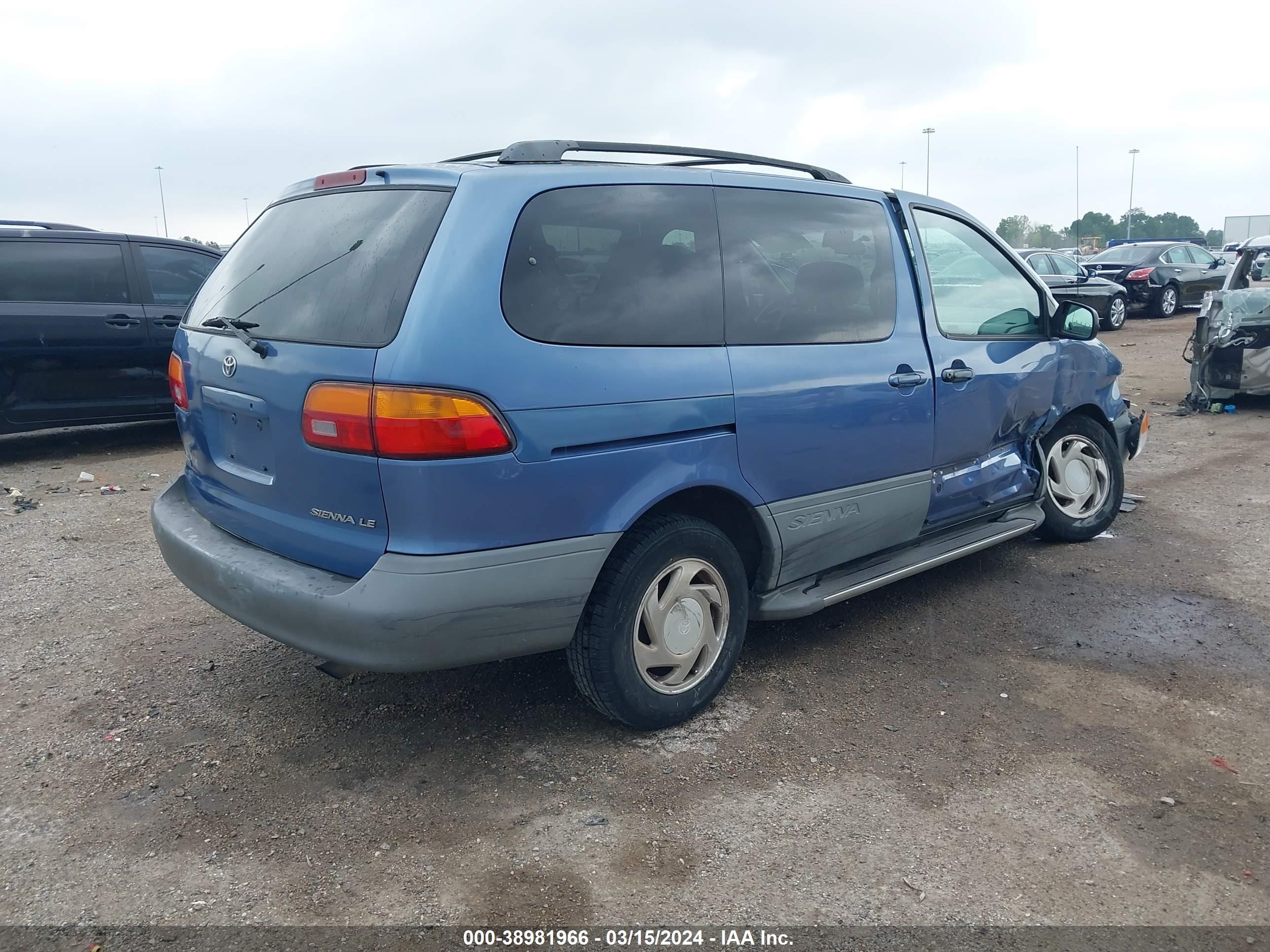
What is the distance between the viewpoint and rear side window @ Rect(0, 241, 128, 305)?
7.80 m

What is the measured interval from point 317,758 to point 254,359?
4.32ft

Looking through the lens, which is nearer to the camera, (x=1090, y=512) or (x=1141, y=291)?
(x=1090, y=512)

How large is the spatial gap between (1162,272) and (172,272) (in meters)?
19.4

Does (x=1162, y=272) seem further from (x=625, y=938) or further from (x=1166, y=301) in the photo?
(x=625, y=938)

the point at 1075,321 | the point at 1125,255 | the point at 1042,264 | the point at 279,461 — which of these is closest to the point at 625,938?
the point at 279,461

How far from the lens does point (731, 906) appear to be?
2512 mm

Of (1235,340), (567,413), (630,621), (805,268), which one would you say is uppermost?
(805,268)

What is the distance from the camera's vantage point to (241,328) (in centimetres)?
325

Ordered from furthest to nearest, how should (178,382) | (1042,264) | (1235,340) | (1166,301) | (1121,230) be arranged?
(1121,230), (1166,301), (1042,264), (1235,340), (178,382)

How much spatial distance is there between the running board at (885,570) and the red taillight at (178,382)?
2224 millimetres

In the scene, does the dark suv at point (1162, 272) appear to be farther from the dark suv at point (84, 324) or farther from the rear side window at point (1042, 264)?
the dark suv at point (84, 324)

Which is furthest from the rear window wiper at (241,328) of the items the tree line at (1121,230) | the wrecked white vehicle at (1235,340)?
the tree line at (1121,230)

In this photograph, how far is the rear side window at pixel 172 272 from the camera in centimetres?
852

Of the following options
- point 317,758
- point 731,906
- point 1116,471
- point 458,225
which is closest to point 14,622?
→ point 317,758
